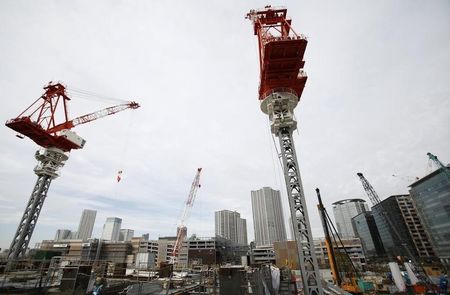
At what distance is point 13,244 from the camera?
25391 mm

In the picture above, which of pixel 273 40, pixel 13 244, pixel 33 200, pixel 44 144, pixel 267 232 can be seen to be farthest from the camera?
pixel 267 232

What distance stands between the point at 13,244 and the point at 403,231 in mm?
162417

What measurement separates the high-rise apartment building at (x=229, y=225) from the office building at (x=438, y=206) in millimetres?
123842

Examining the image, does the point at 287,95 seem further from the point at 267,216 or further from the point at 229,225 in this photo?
the point at 229,225

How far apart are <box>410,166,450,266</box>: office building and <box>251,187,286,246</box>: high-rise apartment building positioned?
96117 millimetres

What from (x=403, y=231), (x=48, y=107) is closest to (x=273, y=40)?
(x=48, y=107)

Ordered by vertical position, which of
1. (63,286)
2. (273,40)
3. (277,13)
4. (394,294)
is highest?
(277,13)

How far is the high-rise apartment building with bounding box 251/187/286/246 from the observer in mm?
169125

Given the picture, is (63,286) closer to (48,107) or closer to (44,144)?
(44,144)

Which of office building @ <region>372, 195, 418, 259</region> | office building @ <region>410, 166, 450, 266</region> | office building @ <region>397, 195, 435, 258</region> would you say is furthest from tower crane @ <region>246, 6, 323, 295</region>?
office building @ <region>397, 195, 435, 258</region>

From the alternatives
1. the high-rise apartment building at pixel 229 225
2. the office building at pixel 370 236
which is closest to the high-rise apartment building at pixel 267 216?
the high-rise apartment building at pixel 229 225

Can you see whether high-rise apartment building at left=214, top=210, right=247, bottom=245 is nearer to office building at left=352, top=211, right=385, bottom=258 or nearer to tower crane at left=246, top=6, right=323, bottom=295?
office building at left=352, top=211, right=385, bottom=258

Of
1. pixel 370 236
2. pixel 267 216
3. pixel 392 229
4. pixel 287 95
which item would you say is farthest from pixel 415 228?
pixel 287 95

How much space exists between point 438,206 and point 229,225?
133 m
